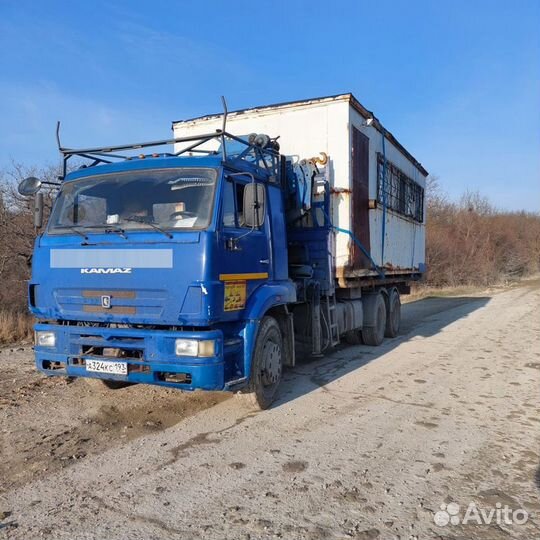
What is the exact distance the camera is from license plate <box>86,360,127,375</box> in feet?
14.8

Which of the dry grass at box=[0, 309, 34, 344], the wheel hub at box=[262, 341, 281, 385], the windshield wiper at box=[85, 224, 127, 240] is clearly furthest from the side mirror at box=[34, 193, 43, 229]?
the dry grass at box=[0, 309, 34, 344]

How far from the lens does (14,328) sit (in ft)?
31.9

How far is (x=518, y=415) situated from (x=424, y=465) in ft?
6.40

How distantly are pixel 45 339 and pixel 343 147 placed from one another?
4.79 metres

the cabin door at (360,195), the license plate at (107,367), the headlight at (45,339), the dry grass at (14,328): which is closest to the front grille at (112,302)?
the headlight at (45,339)

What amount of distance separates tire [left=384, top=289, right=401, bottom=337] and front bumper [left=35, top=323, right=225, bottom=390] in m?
6.77

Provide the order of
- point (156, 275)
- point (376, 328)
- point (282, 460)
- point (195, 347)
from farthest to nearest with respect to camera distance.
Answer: point (376, 328), point (156, 275), point (195, 347), point (282, 460)

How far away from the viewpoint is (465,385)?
653cm

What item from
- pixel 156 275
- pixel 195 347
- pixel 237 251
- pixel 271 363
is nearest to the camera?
pixel 195 347

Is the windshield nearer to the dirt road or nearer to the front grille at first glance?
the front grille

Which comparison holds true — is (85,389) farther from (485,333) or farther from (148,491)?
(485,333)

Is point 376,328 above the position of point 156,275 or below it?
below

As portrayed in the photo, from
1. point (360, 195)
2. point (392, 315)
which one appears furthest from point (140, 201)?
point (392, 315)

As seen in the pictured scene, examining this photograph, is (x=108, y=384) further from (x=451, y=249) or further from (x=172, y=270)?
(x=451, y=249)
